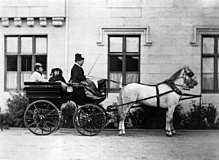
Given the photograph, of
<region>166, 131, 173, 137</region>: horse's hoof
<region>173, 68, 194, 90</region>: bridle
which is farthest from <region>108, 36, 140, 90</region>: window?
<region>166, 131, 173, 137</region>: horse's hoof

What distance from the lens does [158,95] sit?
8789mm

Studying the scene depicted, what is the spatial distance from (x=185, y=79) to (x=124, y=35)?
8.41 feet

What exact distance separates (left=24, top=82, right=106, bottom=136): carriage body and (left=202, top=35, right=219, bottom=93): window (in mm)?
3457

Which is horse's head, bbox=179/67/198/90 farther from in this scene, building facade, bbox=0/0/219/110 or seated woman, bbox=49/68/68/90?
seated woman, bbox=49/68/68/90

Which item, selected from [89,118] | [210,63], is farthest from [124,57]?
[89,118]

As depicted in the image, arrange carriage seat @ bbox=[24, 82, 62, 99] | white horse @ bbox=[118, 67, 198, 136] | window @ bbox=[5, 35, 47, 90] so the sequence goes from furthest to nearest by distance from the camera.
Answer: window @ bbox=[5, 35, 47, 90], white horse @ bbox=[118, 67, 198, 136], carriage seat @ bbox=[24, 82, 62, 99]

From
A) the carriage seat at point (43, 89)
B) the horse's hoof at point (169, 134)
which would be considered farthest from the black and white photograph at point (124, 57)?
the carriage seat at point (43, 89)

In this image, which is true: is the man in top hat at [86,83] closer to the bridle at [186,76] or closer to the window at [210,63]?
the bridle at [186,76]

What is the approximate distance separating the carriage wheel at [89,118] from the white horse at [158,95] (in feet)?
1.95

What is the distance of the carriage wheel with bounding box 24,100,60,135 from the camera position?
8.48m

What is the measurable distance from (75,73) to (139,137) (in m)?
2.23

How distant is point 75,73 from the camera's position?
8711mm

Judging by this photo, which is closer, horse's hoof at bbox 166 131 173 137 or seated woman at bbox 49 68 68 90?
horse's hoof at bbox 166 131 173 137

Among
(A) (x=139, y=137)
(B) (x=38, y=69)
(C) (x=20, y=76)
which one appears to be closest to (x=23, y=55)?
(C) (x=20, y=76)
